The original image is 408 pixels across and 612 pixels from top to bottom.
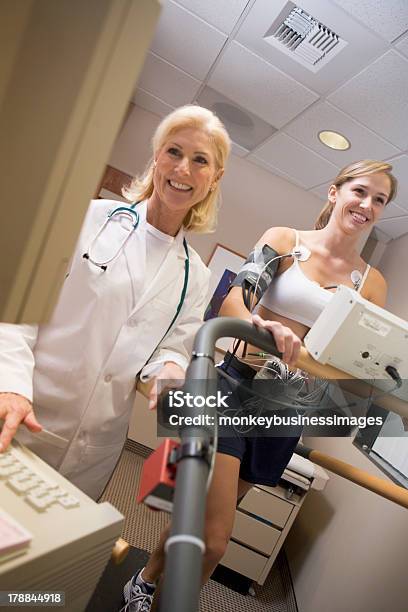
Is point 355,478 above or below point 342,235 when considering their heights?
below

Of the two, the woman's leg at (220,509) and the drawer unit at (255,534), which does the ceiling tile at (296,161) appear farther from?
the woman's leg at (220,509)

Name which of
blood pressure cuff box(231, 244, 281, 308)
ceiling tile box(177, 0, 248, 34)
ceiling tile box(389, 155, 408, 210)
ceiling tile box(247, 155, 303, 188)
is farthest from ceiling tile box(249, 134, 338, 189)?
blood pressure cuff box(231, 244, 281, 308)

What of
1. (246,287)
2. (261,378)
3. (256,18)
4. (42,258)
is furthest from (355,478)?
(256,18)

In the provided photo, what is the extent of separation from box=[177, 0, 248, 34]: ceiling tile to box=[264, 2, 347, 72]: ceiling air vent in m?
0.22

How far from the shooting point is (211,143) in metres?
1.36

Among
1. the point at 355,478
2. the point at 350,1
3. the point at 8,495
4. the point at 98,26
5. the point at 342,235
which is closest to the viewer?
the point at 98,26

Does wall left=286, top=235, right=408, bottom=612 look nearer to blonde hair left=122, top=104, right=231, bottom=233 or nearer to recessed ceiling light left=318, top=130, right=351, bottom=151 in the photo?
recessed ceiling light left=318, top=130, right=351, bottom=151

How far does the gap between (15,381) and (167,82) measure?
130 inches

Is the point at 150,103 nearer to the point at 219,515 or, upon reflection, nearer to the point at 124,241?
the point at 124,241

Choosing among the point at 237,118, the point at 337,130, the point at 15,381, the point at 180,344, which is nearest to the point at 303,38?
the point at 337,130

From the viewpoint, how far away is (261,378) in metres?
1.25

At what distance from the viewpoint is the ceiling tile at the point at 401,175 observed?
3.13 meters

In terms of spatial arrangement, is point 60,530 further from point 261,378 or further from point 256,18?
point 256,18

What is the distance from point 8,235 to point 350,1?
2.46 meters
